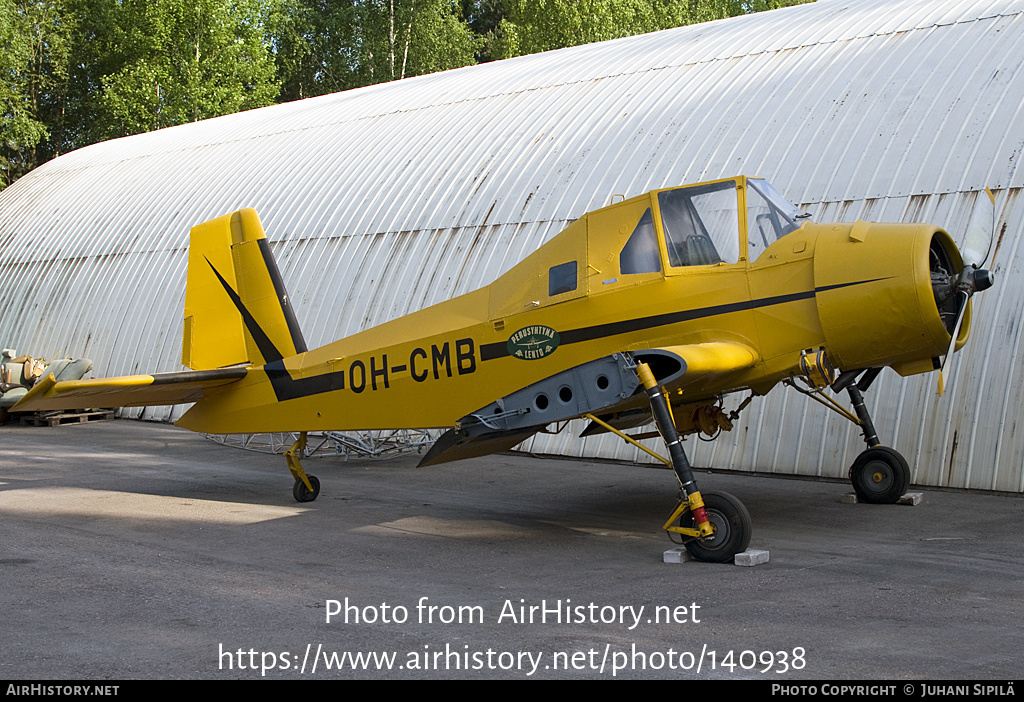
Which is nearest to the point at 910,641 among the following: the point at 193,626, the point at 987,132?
the point at 193,626

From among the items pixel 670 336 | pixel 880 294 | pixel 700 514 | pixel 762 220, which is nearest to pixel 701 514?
pixel 700 514

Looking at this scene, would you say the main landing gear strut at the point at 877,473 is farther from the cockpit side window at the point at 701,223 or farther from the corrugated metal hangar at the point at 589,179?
the cockpit side window at the point at 701,223

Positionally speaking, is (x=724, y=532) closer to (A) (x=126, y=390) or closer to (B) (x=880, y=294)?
(B) (x=880, y=294)

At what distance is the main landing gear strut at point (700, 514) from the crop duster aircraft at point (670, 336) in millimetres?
13

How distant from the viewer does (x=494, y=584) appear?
7.94 metres

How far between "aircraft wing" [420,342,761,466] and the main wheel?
110 inches

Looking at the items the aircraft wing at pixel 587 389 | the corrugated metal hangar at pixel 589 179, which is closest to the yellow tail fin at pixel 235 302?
the aircraft wing at pixel 587 389

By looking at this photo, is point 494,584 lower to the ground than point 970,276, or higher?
lower

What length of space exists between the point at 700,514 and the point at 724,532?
25cm

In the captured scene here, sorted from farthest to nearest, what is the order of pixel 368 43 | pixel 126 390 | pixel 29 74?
pixel 368 43 → pixel 29 74 → pixel 126 390

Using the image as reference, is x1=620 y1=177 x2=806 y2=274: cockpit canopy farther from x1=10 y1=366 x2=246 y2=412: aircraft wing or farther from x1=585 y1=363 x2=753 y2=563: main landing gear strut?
x1=10 y1=366 x2=246 y2=412: aircraft wing

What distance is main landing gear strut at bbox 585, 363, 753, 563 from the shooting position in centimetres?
832

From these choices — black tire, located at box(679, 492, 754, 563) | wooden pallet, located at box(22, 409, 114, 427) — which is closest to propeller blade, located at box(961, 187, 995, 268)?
black tire, located at box(679, 492, 754, 563)

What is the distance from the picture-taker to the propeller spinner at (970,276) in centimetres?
866
